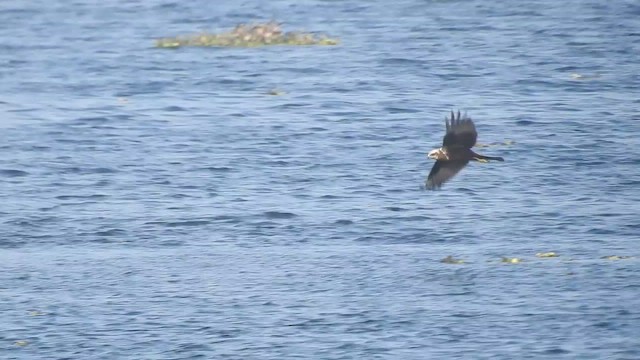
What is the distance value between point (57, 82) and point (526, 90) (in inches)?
357

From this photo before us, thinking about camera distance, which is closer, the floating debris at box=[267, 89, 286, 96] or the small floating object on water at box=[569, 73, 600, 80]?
the floating debris at box=[267, 89, 286, 96]

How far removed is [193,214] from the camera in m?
21.5

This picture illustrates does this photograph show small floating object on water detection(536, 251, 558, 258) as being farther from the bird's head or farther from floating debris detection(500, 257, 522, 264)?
the bird's head

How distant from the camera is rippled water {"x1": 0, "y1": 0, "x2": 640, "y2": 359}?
1602 centimetres

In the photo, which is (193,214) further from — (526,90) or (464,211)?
(526,90)

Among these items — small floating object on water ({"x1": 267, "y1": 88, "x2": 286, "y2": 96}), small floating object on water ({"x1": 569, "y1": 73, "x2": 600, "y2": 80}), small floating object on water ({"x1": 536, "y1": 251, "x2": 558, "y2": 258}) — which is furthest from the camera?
small floating object on water ({"x1": 569, "y1": 73, "x2": 600, "y2": 80})

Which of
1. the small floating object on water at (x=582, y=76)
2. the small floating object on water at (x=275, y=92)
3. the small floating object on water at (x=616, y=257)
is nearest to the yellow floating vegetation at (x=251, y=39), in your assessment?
the small floating object on water at (x=275, y=92)

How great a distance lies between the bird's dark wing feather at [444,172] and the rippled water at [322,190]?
0.99m

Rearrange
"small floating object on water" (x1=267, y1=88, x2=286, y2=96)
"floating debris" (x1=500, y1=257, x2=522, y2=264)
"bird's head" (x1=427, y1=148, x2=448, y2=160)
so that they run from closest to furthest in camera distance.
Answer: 1. "bird's head" (x1=427, y1=148, x2=448, y2=160)
2. "floating debris" (x1=500, y1=257, x2=522, y2=264)
3. "small floating object on water" (x1=267, y1=88, x2=286, y2=96)

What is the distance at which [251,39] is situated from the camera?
3547 centimetres

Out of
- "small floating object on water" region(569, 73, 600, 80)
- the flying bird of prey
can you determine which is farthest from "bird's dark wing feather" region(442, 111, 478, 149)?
"small floating object on water" region(569, 73, 600, 80)

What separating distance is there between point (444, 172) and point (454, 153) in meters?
0.23

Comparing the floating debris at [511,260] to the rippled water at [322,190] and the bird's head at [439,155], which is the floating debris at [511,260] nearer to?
the rippled water at [322,190]

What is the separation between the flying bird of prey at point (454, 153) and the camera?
1764 centimetres
